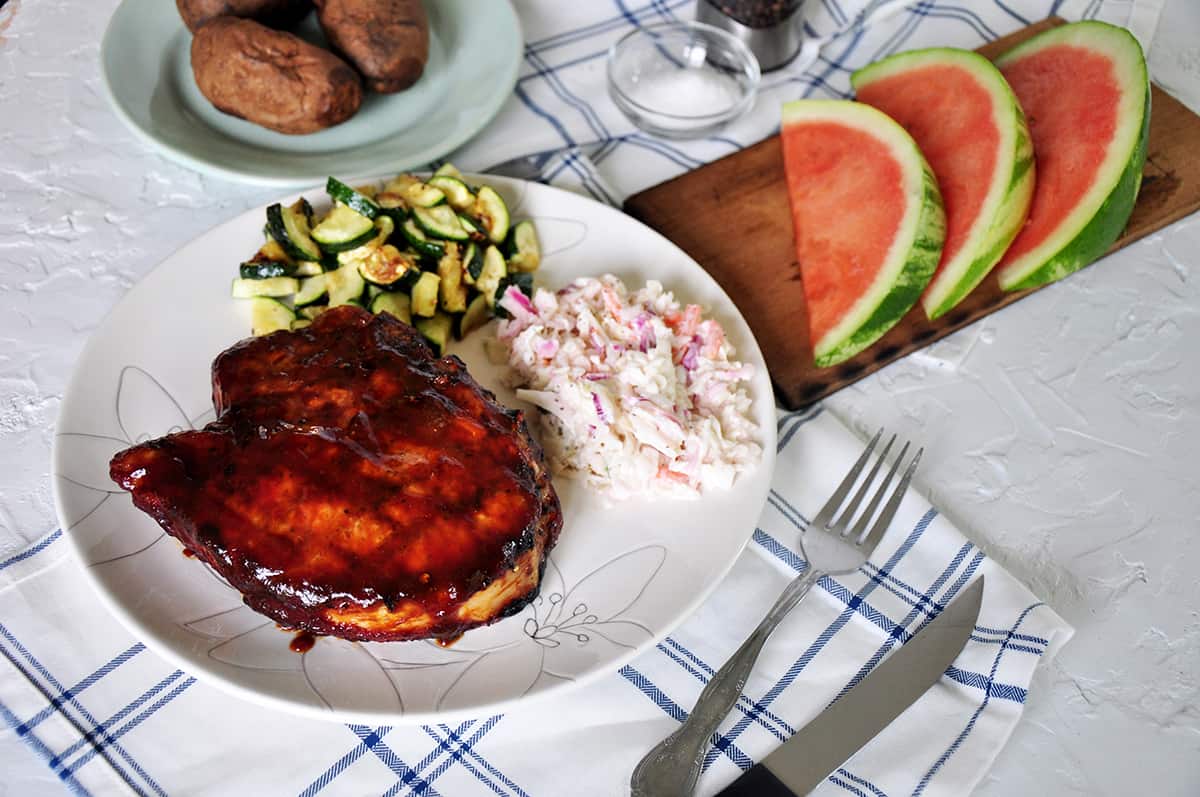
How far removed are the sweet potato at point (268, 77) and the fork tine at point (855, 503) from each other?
209 centimetres

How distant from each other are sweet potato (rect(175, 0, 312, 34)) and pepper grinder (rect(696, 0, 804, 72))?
157 cm

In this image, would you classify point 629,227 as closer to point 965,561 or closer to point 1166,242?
point 965,561

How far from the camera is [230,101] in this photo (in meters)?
3.42

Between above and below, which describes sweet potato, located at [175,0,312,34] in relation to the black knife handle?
above

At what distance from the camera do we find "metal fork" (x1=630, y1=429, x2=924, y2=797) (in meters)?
2.32

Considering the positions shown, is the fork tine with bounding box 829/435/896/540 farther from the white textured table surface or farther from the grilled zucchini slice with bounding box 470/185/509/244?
the grilled zucchini slice with bounding box 470/185/509/244

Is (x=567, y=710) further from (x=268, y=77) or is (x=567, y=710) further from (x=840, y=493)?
(x=268, y=77)

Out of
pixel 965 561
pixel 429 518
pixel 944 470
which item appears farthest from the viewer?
pixel 944 470

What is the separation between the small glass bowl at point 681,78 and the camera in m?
3.80

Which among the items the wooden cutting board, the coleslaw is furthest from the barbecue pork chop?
the wooden cutting board

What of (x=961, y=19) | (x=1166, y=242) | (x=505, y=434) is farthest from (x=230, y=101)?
(x=1166, y=242)

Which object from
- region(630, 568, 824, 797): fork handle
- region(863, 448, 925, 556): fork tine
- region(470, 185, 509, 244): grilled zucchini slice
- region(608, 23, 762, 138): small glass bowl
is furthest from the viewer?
region(608, 23, 762, 138): small glass bowl

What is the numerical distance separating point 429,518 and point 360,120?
77.0 inches

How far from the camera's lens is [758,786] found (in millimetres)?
2328
